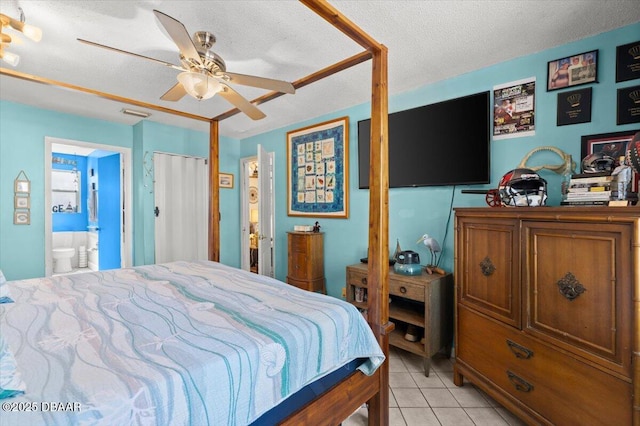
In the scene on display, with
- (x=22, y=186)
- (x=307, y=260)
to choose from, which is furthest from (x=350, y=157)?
(x=22, y=186)

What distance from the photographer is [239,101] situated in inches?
81.8

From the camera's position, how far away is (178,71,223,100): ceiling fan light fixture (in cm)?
173

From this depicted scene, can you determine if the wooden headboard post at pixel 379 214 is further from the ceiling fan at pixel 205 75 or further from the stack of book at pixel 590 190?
the stack of book at pixel 590 190

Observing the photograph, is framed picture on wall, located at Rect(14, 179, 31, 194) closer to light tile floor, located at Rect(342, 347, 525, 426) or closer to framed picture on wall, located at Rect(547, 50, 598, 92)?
light tile floor, located at Rect(342, 347, 525, 426)

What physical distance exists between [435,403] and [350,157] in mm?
2398

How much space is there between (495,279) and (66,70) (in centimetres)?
365

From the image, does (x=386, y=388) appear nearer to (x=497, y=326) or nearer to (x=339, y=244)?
(x=497, y=326)

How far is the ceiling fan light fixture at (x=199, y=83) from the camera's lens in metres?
1.73

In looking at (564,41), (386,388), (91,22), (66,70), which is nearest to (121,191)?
(66,70)

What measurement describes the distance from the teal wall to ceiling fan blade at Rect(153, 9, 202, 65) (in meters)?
1.94

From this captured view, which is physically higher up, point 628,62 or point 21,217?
point 628,62

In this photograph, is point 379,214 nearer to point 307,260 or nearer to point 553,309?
point 553,309

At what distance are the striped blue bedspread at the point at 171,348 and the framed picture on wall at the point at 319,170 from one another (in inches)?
75.5

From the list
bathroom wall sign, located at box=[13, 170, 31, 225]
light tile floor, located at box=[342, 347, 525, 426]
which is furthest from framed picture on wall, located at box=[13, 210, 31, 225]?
light tile floor, located at box=[342, 347, 525, 426]
